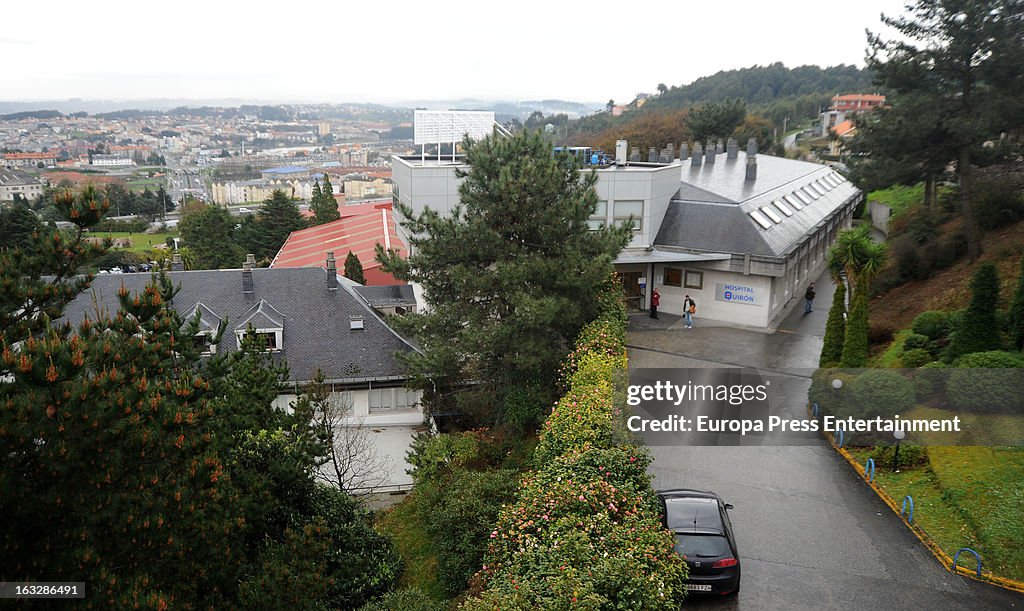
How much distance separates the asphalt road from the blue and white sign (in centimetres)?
884

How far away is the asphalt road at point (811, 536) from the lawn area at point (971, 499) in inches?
17.6

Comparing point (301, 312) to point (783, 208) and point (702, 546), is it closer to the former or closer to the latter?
point (702, 546)

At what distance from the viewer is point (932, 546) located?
11.8 metres

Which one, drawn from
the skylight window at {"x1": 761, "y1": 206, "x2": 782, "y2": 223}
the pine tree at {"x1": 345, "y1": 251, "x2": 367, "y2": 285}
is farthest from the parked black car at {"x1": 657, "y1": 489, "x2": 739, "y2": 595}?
the pine tree at {"x1": 345, "y1": 251, "x2": 367, "y2": 285}

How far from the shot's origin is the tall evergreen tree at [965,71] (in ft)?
73.9

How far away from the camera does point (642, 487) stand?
1044 cm

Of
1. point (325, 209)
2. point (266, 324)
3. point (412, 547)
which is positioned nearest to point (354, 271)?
point (266, 324)

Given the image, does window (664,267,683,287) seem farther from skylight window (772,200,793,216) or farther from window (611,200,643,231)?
skylight window (772,200,793,216)

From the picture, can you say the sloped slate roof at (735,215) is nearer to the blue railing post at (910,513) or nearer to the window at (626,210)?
the window at (626,210)

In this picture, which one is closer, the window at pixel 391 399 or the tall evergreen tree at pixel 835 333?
A: the tall evergreen tree at pixel 835 333

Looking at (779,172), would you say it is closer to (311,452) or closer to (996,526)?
(996,526)

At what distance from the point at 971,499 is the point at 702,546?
597 centimetres

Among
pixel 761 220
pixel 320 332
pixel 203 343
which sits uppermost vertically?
pixel 761 220

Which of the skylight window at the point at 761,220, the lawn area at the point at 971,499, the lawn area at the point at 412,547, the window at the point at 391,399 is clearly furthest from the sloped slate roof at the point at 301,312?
the lawn area at the point at 971,499
